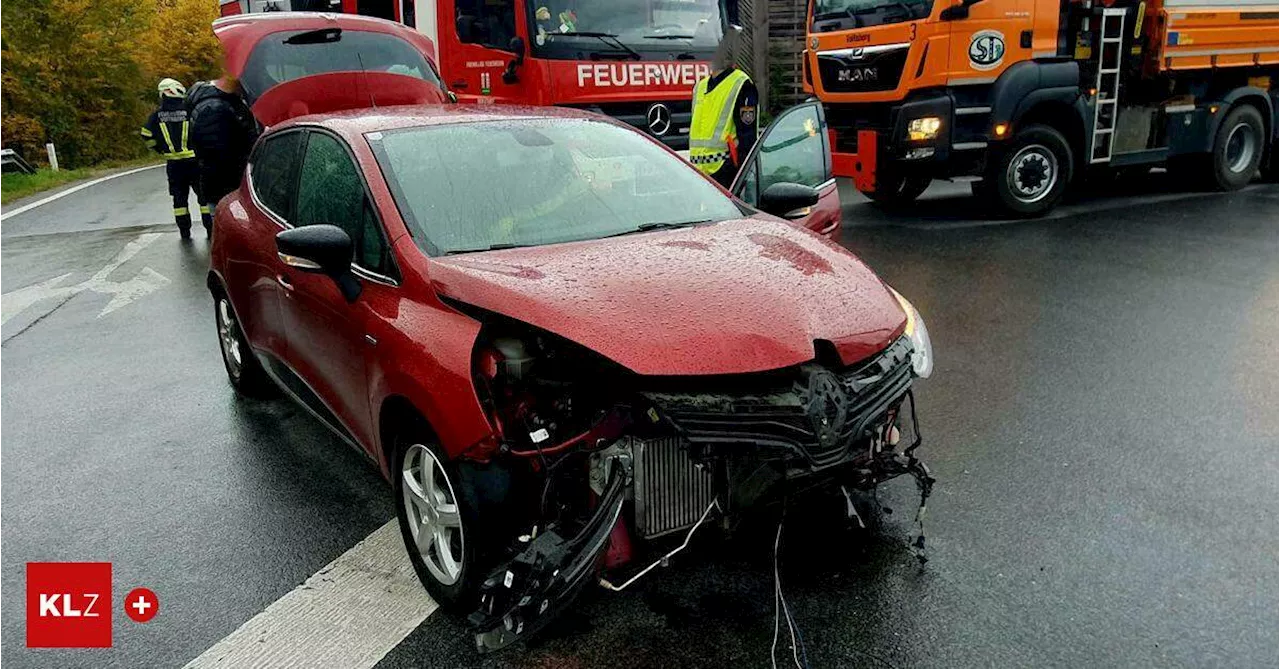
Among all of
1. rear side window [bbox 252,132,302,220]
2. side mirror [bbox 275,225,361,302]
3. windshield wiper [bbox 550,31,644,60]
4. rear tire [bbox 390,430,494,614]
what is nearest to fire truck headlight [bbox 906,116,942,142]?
windshield wiper [bbox 550,31,644,60]

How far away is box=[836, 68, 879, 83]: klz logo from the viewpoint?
31.1 feet

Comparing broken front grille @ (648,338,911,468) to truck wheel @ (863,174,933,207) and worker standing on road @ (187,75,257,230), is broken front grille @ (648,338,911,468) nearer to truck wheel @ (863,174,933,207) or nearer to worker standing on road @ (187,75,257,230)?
worker standing on road @ (187,75,257,230)

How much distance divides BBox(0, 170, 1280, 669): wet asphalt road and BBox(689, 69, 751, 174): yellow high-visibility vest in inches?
68.3

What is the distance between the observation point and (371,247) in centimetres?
345

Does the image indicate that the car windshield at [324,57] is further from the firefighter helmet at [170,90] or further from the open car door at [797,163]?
the open car door at [797,163]

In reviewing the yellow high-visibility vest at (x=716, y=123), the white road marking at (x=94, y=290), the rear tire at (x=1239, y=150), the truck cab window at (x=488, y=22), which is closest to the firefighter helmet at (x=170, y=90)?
the white road marking at (x=94, y=290)

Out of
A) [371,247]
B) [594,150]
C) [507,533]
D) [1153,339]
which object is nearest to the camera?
[507,533]

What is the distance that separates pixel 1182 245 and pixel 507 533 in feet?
24.8

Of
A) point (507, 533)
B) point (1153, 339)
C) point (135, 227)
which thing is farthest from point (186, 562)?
point (135, 227)

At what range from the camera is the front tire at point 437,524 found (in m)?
2.84

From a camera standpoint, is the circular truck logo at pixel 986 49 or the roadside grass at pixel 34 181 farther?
the roadside grass at pixel 34 181

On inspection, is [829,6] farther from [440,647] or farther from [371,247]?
[440,647]

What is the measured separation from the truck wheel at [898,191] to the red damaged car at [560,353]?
24.1ft

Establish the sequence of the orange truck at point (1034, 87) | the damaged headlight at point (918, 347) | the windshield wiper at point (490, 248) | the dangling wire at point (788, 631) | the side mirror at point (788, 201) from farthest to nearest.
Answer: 1. the orange truck at point (1034, 87)
2. the side mirror at point (788, 201)
3. the windshield wiper at point (490, 248)
4. the damaged headlight at point (918, 347)
5. the dangling wire at point (788, 631)
